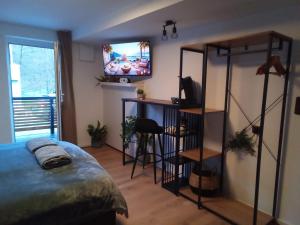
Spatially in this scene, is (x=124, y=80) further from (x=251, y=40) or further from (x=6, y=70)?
(x=251, y=40)

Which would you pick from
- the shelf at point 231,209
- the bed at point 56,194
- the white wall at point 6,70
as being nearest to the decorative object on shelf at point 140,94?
the shelf at point 231,209

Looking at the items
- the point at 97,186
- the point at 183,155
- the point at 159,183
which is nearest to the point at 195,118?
the point at 183,155

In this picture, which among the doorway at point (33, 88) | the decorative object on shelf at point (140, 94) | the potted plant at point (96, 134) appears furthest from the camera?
the potted plant at point (96, 134)

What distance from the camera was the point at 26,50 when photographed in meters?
3.83

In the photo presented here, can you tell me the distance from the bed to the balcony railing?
3063mm

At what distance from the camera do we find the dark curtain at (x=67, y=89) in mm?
3832

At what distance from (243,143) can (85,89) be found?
318 centimetres

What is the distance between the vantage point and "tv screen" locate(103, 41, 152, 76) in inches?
130

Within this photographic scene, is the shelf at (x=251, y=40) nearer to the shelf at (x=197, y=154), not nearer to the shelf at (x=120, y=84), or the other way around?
the shelf at (x=197, y=154)

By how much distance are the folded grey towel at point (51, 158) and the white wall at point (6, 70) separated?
2.04m

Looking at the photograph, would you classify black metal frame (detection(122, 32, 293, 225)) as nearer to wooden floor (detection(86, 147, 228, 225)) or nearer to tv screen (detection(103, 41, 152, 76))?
wooden floor (detection(86, 147, 228, 225))

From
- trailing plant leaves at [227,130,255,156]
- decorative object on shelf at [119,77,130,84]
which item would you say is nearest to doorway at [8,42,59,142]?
decorative object on shelf at [119,77,130,84]

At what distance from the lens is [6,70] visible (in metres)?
3.42

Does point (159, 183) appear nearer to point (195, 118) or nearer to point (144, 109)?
point (195, 118)
